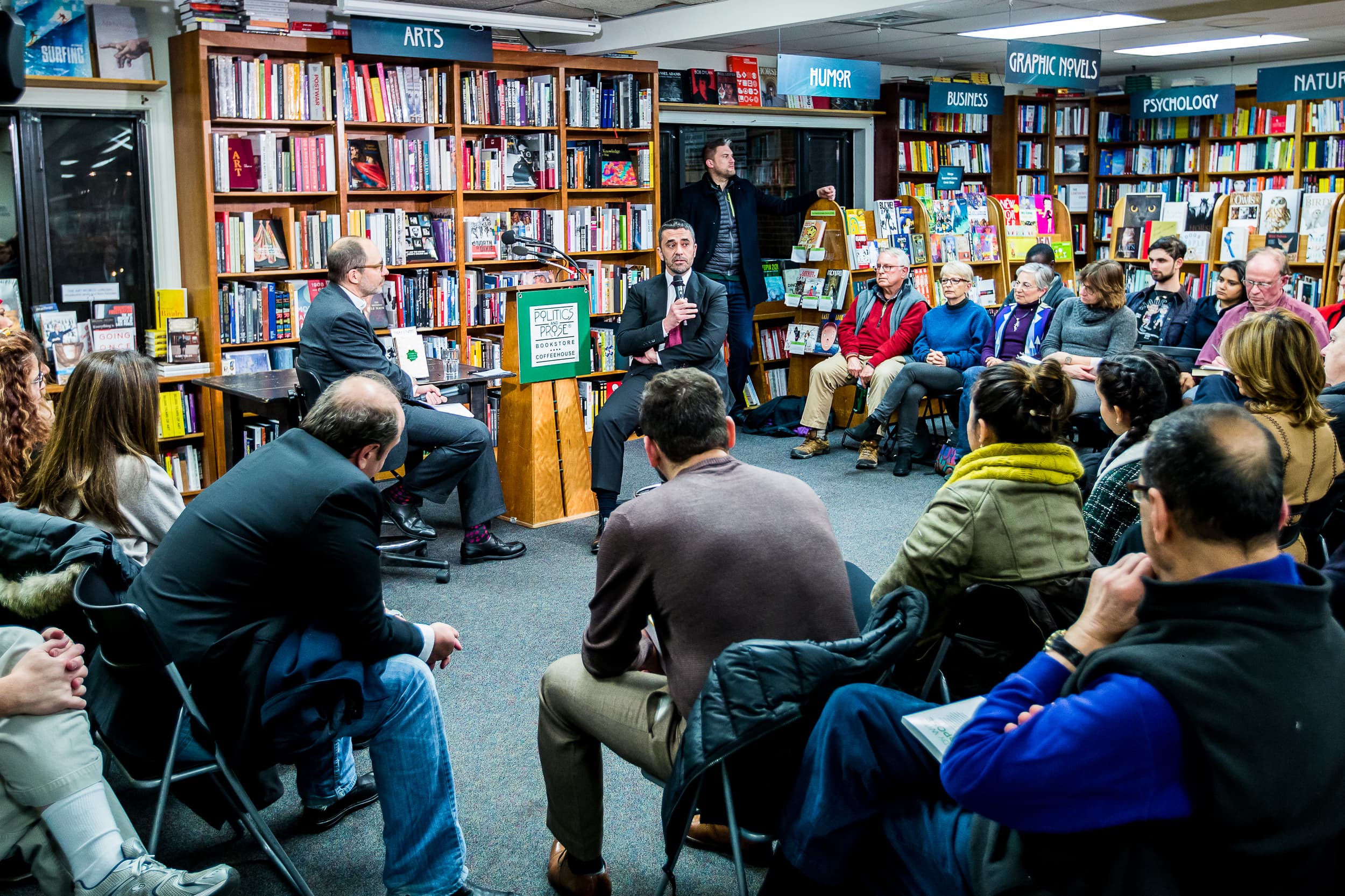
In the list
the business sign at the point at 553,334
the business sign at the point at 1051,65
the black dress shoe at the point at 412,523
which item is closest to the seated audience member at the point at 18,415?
the black dress shoe at the point at 412,523

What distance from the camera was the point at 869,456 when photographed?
22.3 ft

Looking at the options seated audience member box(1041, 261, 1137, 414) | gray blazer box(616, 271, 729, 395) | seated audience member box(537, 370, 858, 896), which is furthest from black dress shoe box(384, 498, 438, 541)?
seated audience member box(1041, 261, 1137, 414)

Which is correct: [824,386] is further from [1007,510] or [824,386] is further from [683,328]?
[1007,510]

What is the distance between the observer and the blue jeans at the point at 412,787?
2379mm

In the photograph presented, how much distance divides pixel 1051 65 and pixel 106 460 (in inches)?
242

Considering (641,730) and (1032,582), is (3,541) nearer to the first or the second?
(641,730)

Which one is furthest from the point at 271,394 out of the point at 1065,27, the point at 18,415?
the point at 1065,27

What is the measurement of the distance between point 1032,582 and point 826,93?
5.15 m

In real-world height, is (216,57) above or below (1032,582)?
above

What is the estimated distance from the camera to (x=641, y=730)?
88.5 inches

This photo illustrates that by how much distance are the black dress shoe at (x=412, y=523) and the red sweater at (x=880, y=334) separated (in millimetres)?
3126

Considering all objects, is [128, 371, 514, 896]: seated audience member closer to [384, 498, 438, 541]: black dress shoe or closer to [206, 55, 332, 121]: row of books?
[384, 498, 438, 541]: black dress shoe

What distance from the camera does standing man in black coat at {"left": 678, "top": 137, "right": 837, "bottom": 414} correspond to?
309 inches

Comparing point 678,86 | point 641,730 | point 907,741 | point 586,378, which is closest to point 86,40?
point 586,378
